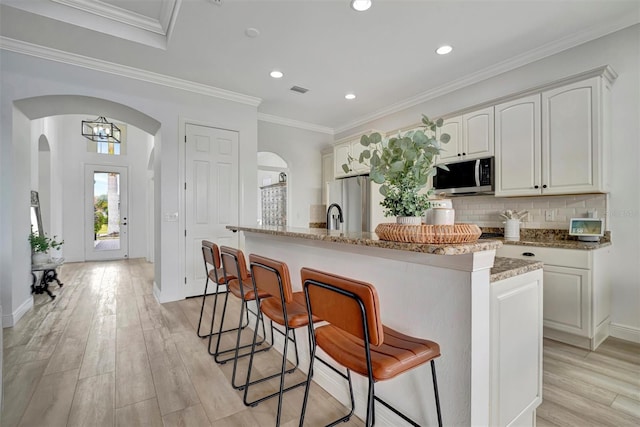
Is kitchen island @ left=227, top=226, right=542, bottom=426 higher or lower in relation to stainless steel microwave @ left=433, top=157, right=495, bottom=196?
lower

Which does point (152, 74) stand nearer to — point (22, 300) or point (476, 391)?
point (22, 300)

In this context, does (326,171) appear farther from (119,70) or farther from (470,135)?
(119,70)

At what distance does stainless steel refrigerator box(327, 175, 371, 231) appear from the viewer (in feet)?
14.8

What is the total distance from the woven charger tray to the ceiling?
209 centimetres

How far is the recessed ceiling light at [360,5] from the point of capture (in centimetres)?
236

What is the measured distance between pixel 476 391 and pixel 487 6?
281 cm

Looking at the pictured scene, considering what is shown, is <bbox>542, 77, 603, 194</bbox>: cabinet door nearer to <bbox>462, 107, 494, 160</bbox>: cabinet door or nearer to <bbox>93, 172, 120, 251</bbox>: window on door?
<bbox>462, 107, 494, 160</bbox>: cabinet door

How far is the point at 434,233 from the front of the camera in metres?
1.18

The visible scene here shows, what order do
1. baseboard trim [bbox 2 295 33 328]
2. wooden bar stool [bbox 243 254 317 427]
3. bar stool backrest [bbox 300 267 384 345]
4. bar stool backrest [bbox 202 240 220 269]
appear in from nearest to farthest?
bar stool backrest [bbox 300 267 384 345], wooden bar stool [bbox 243 254 317 427], bar stool backrest [bbox 202 240 220 269], baseboard trim [bbox 2 295 33 328]

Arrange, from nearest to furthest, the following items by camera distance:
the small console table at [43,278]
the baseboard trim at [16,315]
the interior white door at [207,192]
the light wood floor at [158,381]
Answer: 1. the light wood floor at [158,381]
2. the baseboard trim at [16,315]
3. the small console table at [43,278]
4. the interior white door at [207,192]

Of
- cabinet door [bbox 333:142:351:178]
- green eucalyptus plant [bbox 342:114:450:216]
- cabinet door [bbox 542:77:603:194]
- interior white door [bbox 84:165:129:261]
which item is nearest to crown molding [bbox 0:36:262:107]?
cabinet door [bbox 333:142:351:178]

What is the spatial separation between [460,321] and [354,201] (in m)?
3.51

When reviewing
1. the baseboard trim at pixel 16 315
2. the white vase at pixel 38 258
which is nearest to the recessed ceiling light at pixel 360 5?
the baseboard trim at pixel 16 315

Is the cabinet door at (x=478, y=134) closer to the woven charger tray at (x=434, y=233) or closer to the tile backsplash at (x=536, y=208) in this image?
the tile backsplash at (x=536, y=208)
